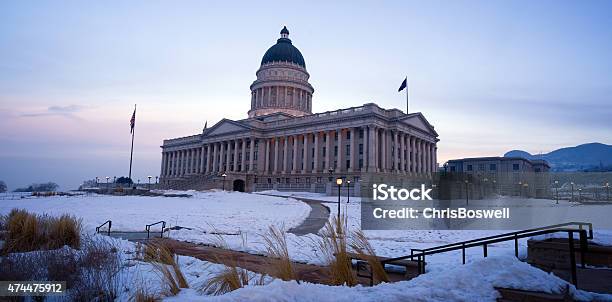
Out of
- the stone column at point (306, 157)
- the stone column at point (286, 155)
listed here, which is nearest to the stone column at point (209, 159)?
the stone column at point (286, 155)

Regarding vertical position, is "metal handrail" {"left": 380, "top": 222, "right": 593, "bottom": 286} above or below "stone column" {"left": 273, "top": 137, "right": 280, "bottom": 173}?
below

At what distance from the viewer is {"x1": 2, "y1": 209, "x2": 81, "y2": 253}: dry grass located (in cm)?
1091

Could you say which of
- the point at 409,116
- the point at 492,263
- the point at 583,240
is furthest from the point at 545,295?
the point at 409,116

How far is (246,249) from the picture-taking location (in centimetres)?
1273

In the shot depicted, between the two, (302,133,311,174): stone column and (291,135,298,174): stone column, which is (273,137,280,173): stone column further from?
(302,133,311,174): stone column

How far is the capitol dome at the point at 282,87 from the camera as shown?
102438 millimetres

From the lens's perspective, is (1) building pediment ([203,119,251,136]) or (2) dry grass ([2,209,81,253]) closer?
(2) dry grass ([2,209,81,253])

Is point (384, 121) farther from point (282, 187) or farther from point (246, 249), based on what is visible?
point (246, 249)

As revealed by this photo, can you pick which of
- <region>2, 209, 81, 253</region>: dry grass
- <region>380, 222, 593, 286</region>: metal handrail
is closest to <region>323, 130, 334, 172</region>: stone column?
<region>2, 209, 81, 253</region>: dry grass

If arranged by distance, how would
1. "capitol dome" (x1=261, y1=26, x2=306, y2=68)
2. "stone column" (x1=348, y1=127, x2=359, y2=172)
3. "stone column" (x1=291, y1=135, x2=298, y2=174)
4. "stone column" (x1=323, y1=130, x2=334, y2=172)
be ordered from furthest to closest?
"capitol dome" (x1=261, y1=26, x2=306, y2=68)
"stone column" (x1=291, y1=135, x2=298, y2=174)
"stone column" (x1=323, y1=130, x2=334, y2=172)
"stone column" (x1=348, y1=127, x2=359, y2=172)

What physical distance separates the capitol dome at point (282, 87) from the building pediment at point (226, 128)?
11770 millimetres

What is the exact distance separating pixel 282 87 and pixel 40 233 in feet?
307

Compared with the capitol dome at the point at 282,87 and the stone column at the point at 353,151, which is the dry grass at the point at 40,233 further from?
the capitol dome at the point at 282,87

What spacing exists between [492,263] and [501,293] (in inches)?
35.7
